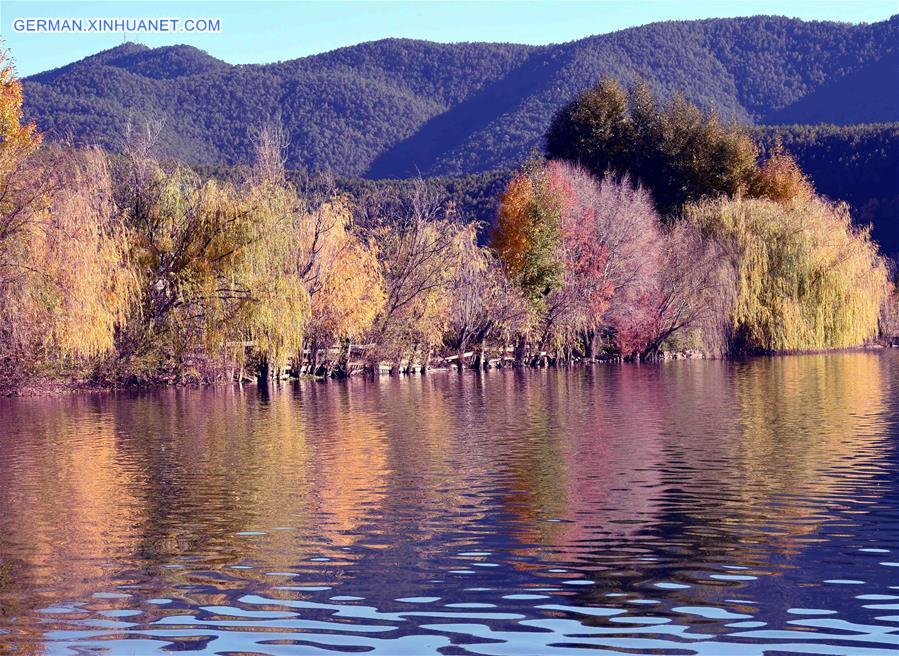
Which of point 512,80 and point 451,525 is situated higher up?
point 512,80

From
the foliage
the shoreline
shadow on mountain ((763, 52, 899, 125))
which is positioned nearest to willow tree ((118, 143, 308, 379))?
the shoreline

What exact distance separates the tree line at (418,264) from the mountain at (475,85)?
238 ft

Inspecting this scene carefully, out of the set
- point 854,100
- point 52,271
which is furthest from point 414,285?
point 854,100

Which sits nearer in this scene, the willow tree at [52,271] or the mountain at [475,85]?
the willow tree at [52,271]

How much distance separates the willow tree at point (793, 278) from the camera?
189ft

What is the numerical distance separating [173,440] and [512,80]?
155m

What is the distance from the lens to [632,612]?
31.9ft

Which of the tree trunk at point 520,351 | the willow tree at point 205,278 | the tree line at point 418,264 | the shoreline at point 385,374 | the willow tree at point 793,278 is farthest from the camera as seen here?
the willow tree at point 793,278

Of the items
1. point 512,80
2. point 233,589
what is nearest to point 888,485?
point 233,589

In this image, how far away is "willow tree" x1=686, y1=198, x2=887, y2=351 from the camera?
57.5 metres

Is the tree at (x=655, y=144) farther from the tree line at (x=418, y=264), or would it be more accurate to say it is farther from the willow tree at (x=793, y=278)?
the willow tree at (x=793, y=278)

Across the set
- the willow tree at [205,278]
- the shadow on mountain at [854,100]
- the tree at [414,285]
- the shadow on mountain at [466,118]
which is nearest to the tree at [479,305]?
the tree at [414,285]

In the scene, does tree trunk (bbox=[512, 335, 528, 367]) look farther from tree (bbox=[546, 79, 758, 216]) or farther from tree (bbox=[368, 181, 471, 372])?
tree (bbox=[546, 79, 758, 216])

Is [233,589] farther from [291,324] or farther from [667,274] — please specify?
[667,274]
